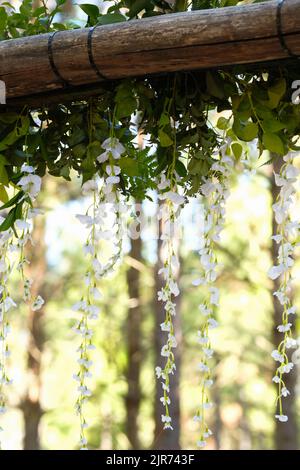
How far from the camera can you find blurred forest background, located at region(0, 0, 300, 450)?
4.57m

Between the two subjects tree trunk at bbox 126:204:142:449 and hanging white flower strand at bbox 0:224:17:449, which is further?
tree trunk at bbox 126:204:142:449

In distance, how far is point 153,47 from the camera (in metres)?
1.02

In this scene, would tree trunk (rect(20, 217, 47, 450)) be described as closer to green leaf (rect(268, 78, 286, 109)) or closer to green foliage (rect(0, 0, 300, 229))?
green foliage (rect(0, 0, 300, 229))

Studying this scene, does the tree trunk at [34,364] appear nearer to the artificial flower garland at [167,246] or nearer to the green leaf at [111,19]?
the artificial flower garland at [167,246]

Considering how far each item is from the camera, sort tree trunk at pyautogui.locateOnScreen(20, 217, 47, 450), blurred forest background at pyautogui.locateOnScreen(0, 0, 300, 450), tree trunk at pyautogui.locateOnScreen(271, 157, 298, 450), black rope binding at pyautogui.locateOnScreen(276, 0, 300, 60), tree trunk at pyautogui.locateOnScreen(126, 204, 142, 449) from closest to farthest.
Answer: black rope binding at pyautogui.locateOnScreen(276, 0, 300, 60) < tree trunk at pyautogui.locateOnScreen(271, 157, 298, 450) < blurred forest background at pyautogui.locateOnScreen(0, 0, 300, 450) < tree trunk at pyautogui.locateOnScreen(126, 204, 142, 449) < tree trunk at pyautogui.locateOnScreen(20, 217, 47, 450)

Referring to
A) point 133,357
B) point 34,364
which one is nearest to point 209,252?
point 133,357

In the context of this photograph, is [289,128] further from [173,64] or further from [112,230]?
[112,230]

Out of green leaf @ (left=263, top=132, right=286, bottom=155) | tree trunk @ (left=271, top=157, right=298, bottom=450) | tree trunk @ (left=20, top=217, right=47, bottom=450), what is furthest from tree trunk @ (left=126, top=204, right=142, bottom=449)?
green leaf @ (left=263, top=132, right=286, bottom=155)

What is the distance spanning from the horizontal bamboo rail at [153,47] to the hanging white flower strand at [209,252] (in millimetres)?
224

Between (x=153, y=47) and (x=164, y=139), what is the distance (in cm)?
17

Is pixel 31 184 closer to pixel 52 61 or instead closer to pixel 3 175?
pixel 3 175

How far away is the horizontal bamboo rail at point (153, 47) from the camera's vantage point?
38.1 inches

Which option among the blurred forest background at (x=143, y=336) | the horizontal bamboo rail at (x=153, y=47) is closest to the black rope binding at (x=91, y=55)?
the horizontal bamboo rail at (x=153, y=47)

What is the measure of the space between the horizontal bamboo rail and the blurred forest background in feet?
1.83
